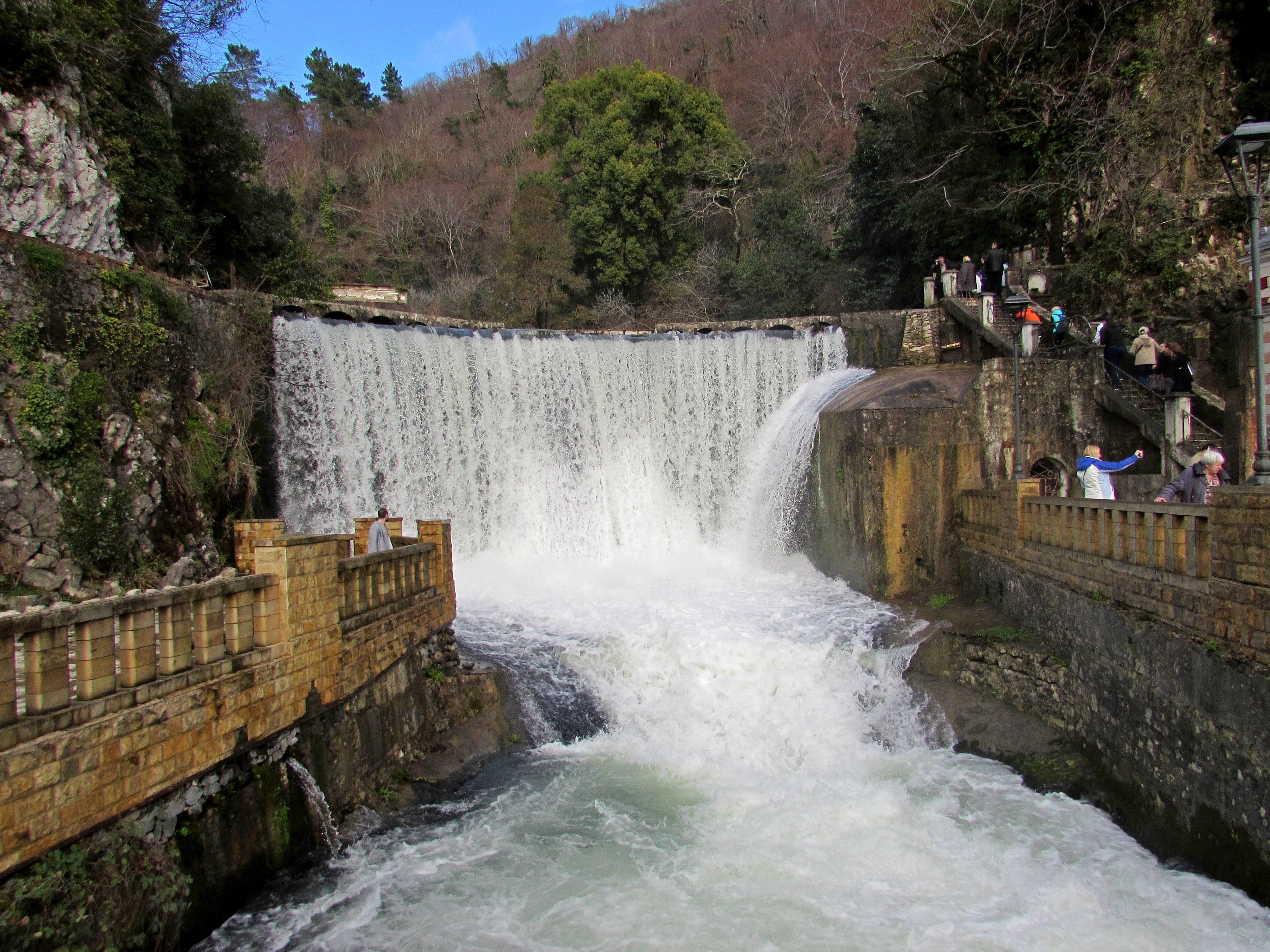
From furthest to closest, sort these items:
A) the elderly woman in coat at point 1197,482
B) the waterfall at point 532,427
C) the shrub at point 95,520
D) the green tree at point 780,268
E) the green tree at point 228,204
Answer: the green tree at point 780,268
the green tree at point 228,204
the waterfall at point 532,427
the shrub at point 95,520
the elderly woman in coat at point 1197,482

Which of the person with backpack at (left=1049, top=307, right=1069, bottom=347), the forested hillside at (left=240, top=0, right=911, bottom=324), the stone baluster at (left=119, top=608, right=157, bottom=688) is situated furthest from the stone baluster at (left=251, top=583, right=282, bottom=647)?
the forested hillside at (left=240, top=0, right=911, bottom=324)

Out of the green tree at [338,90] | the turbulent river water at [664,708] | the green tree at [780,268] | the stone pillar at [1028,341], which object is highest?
the green tree at [338,90]

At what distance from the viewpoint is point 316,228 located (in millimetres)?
37625

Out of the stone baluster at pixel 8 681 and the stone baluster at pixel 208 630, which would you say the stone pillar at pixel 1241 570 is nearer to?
the stone baluster at pixel 208 630

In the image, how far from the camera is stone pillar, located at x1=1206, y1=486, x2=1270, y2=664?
5.68 m

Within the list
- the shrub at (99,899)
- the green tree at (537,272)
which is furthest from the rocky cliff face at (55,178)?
the green tree at (537,272)

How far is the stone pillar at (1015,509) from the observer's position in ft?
33.8

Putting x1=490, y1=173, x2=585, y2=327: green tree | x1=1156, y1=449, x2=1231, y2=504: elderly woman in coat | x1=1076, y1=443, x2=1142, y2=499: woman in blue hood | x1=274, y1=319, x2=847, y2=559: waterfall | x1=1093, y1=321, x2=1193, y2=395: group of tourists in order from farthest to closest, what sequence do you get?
x1=490, y1=173, x2=585, y2=327: green tree
x1=274, y1=319, x2=847, y2=559: waterfall
x1=1093, y1=321, x2=1193, y2=395: group of tourists
x1=1076, y1=443, x2=1142, y2=499: woman in blue hood
x1=1156, y1=449, x2=1231, y2=504: elderly woman in coat

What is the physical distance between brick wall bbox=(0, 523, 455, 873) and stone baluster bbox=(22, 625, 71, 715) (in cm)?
7

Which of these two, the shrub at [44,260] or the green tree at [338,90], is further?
the green tree at [338,90]

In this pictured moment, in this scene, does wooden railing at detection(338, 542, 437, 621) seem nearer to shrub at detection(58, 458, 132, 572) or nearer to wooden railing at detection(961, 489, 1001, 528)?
shrub at detection(58, 458, 132, 572)

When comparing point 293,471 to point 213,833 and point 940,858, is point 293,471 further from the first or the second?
point 940,858

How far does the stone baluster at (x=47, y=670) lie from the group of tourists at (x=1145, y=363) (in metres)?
14.3

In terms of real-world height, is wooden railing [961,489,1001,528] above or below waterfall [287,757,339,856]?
above
